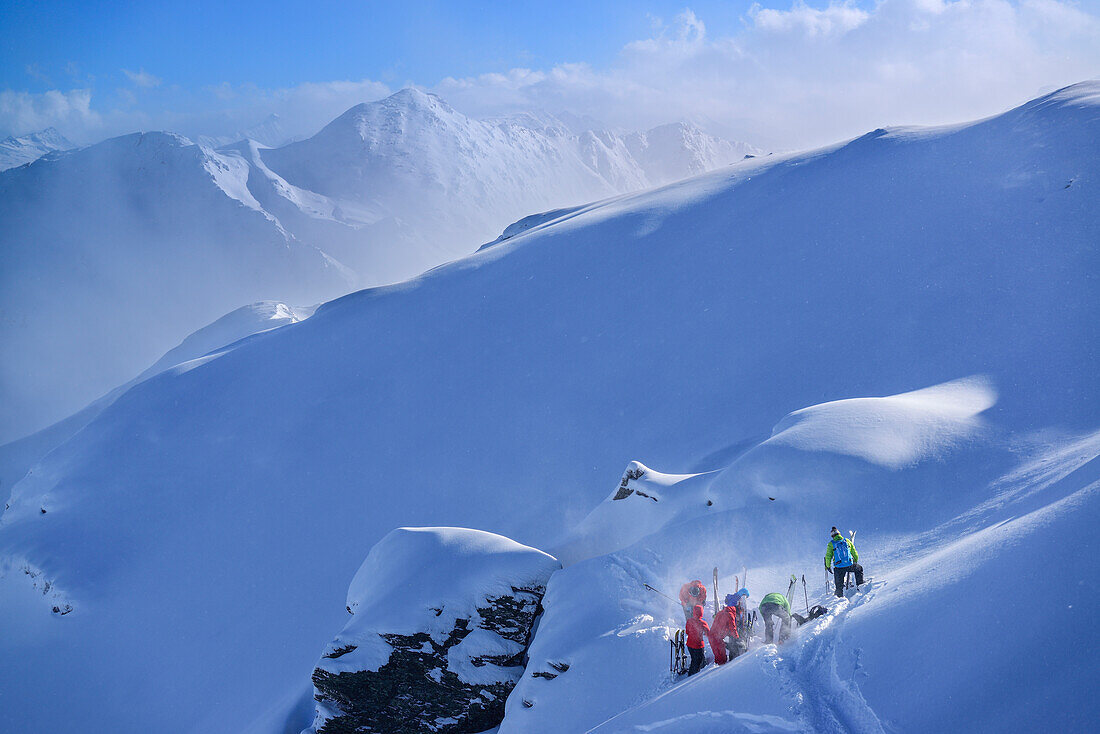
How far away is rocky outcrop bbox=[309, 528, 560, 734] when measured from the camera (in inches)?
584

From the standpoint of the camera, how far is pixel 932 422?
58.1 feet

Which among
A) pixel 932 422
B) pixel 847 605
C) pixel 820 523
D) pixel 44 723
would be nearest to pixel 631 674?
pixel 847 605

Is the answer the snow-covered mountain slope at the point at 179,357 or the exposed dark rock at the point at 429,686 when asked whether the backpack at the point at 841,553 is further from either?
the snow-covered mountain slope at the point at 179,357

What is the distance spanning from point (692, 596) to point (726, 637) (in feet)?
3.98

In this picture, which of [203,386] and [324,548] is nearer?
[324,548]

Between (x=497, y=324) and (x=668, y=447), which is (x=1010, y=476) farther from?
(x=497, y=324)

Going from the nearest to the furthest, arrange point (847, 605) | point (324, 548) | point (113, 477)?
1. point (847, 605)
2. point (324, 548)
3. point (113, 477)

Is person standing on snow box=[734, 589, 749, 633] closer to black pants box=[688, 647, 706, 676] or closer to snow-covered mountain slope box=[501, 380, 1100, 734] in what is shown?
snow-covered mountain slope box=[501, 380, 1100, 734]

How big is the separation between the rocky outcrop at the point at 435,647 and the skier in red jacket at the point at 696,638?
5.40 m

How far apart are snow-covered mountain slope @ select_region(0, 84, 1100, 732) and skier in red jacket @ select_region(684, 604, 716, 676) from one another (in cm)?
73

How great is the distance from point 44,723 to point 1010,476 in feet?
125

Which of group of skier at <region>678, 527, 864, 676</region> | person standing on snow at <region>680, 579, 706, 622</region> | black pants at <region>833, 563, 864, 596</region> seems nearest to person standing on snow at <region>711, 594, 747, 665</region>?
group of skier at <region>678, 527, 864, 676</region>

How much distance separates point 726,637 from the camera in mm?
11031

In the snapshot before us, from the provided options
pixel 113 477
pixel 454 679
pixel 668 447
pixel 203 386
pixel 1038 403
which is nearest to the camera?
pixel 454 679
